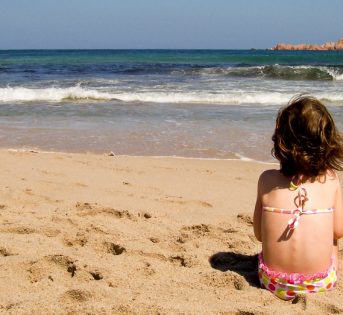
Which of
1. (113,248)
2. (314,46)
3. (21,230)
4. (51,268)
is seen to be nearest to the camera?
(51,268)

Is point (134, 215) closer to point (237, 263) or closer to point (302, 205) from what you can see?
point (237, 263)

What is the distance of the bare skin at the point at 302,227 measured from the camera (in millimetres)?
2404

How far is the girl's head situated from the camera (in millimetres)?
2330

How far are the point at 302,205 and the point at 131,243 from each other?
1.14 m

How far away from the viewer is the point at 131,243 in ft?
10.1

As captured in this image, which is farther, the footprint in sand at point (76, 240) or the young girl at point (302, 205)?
the footprint in sand at point (76, 240)

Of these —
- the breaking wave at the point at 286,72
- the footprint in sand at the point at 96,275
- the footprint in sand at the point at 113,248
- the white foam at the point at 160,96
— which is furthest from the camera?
the breaking wave at the point at 286,72

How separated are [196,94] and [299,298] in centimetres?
1011

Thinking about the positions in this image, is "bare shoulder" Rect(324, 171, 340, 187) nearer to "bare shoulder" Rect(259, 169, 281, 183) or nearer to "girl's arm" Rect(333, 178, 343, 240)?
"girl's arm" Rect(333, 178, 343, 240)

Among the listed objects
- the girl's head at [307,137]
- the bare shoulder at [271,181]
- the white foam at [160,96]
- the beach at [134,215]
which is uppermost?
the girl's head at [307,137]

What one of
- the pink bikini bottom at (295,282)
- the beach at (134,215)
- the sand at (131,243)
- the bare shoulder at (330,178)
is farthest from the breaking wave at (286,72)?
the pink bikini bottom at (295,282)

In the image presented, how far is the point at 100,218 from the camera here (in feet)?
11.7

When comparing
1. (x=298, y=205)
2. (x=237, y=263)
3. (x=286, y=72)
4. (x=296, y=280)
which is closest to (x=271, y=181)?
(x=298, y=205)

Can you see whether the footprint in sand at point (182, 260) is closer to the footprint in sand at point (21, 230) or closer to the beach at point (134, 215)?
the beach at point (134, 215)
